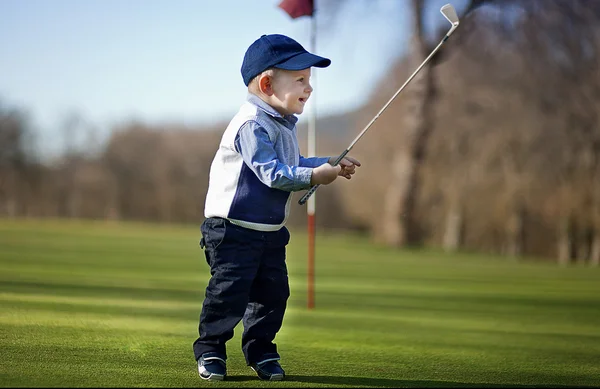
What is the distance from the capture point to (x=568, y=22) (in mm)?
18859

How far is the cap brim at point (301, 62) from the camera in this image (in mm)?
3492

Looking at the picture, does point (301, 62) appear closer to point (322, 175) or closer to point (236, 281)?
point (322, 175)

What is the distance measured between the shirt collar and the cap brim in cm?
15

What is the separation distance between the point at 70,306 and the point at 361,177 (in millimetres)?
22882

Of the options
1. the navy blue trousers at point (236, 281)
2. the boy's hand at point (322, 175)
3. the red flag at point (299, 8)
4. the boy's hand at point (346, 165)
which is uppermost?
the red flag at point (299, 8)

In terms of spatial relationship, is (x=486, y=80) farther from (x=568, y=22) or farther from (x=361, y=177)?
(x=361, y=177)

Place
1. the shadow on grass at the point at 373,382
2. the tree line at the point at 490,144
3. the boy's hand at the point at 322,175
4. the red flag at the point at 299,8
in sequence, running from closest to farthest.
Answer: the boy's hand at the point at 322,175 → the shadow on grass at the point at 373,382 → the red flag at the point at 299,8 → the tree line at the point at 490,144

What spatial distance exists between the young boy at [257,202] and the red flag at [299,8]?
3.51 meters

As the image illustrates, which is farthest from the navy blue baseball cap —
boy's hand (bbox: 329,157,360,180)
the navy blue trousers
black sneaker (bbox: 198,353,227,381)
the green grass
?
the green grass

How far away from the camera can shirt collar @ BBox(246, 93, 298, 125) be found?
3.52m

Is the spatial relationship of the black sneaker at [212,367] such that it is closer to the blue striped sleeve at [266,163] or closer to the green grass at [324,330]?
the green grass at [324,330]

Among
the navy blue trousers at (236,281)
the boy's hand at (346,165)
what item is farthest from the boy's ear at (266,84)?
the navy blue trousers at (236,281)

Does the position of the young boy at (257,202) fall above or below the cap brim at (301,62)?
below

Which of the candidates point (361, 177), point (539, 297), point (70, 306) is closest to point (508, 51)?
point (361, 177)
